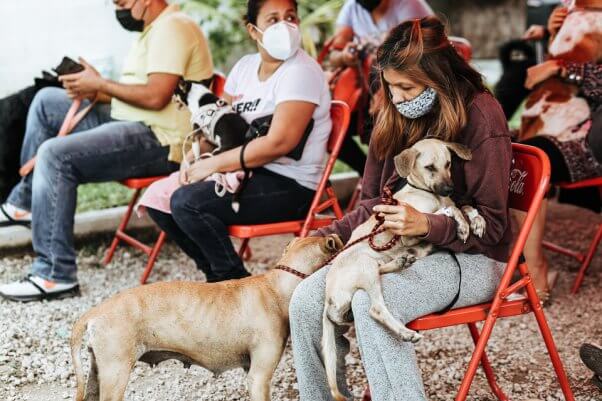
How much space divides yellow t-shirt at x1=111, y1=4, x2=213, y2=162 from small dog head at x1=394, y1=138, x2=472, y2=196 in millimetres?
2053

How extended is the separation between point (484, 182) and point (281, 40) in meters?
1.51

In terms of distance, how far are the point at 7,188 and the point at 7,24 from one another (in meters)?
3.71

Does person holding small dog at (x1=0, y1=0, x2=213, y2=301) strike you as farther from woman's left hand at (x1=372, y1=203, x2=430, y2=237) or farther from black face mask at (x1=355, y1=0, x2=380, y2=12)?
woman's left hand at (x1=372, y1=203, x2=430, y2=237)

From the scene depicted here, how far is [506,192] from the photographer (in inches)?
113

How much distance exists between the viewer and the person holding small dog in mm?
4637

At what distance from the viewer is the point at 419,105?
2.94 metres

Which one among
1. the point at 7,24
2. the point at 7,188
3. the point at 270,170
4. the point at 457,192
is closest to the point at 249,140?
the point at 270,170

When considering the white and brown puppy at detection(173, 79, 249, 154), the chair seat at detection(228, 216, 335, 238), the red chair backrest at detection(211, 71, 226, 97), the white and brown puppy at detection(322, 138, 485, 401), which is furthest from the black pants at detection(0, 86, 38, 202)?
the white and brown puppy at detection(322, 138, 485, 401)

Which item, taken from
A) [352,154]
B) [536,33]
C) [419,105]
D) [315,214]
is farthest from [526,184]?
[352,154]

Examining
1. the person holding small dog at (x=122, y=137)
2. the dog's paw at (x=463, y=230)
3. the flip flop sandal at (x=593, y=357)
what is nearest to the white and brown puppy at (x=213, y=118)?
the person holding small dog at (x=122, y=137)

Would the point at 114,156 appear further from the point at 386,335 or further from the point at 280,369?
the point at 386,335

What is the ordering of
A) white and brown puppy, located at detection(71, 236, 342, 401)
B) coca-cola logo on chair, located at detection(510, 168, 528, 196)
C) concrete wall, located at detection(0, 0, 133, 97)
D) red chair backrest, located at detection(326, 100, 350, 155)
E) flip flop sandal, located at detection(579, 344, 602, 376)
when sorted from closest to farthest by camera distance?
white and brown puppy, located at detection(71, 236, 342, 401)
coca-cola logo on chair, located at detection(510, 168, 528, 196)
flip flop sandal, located at detection(579, 344, 602, 376)
red chair backrest, located at detection(326, 100, 350, 155)
concrete wall, located at detection(0, 0, 133, 97)

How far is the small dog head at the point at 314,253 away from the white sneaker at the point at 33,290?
2.17 metres

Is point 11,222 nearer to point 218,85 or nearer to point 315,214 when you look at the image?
point 218,85
